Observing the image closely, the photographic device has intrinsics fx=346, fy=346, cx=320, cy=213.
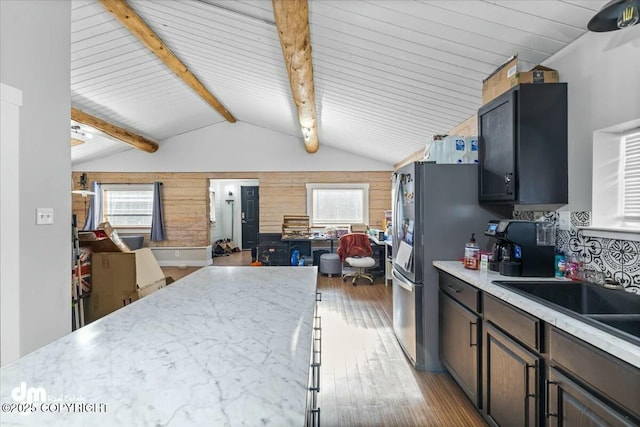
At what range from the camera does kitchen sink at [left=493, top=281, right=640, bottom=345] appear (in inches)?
57.0

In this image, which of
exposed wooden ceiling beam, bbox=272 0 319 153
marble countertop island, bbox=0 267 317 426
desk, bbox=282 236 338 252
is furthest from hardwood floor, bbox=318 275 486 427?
desk, bbox=282 236 338 252

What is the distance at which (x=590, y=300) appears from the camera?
70.6 inches

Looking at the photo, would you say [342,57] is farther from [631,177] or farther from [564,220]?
[631,177]

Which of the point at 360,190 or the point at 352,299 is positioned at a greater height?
the point at 360,190

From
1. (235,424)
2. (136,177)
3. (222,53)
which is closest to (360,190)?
(222,53)

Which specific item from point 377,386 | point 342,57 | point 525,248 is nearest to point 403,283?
point 377,386

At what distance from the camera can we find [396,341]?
333cm

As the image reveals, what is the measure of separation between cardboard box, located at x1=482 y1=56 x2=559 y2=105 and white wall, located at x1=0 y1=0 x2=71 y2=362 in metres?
3.23

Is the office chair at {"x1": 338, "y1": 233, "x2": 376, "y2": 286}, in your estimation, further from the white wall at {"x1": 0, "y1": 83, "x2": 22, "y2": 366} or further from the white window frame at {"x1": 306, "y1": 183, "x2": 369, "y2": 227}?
the white wall at {"x1": 0, "y1": 83, "x2": 22, "y2": 366}

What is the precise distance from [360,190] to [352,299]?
312cm

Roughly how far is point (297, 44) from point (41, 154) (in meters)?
2.03

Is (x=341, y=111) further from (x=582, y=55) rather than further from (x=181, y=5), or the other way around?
(x=582, y=55)

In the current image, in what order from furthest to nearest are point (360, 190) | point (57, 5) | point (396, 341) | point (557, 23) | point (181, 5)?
point (360, 190) → point (396, 341) → point (181, 5) → point (57, 5) → point (557, 23)

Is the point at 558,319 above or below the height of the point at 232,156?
below
